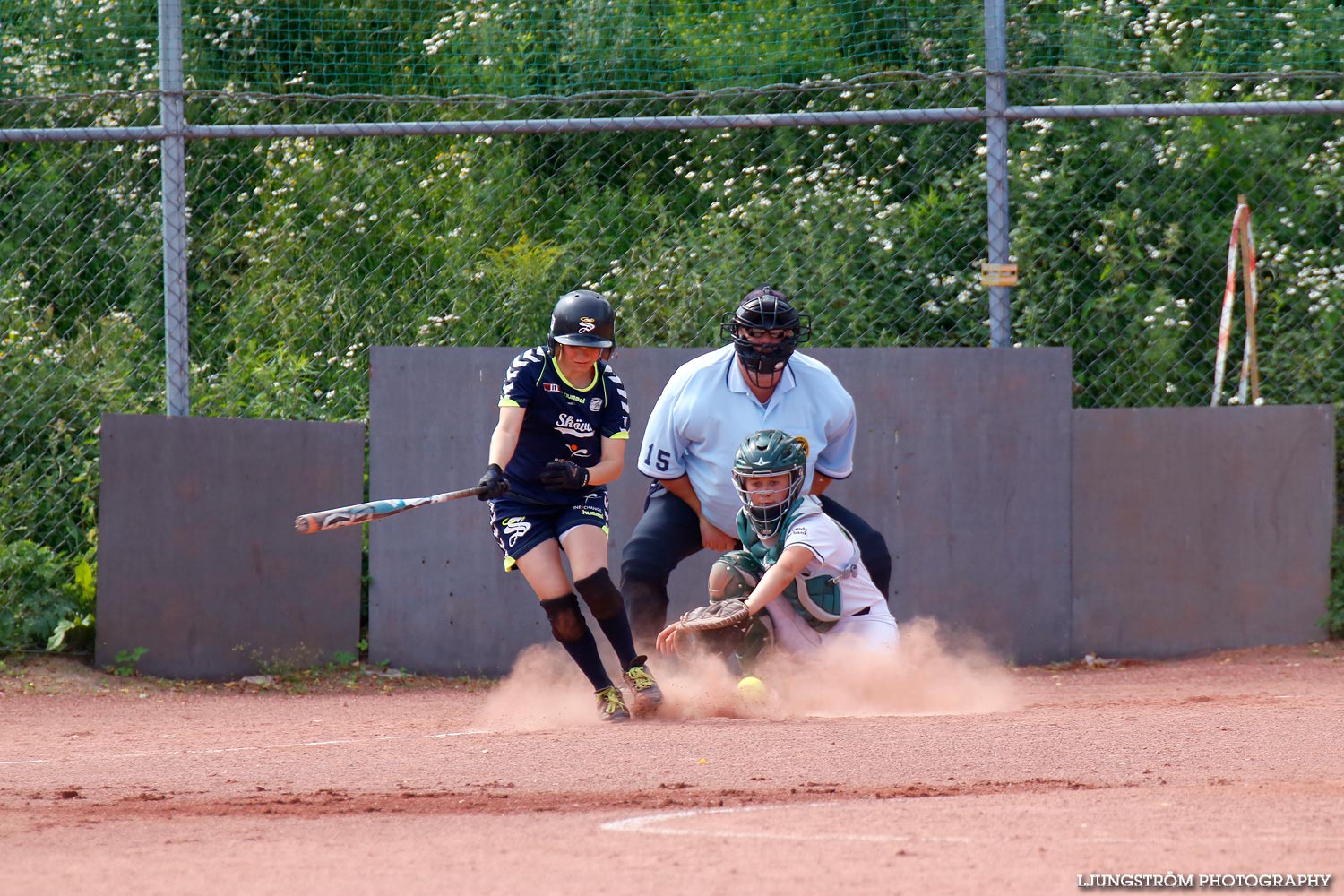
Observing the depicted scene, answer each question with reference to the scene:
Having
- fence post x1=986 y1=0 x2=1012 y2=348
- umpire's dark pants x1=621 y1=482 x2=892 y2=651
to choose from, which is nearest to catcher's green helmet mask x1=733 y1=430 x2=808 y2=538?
umpire's dark pants x1=621 y1=482 x2=892 y2=651

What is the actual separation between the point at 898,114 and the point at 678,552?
120 inches

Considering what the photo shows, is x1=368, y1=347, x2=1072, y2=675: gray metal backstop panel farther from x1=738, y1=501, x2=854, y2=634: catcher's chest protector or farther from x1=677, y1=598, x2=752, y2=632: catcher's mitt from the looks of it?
x1=677, y1=598, x2=752, y2=632: catcher's mitt

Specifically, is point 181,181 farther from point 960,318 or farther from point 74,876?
point 74,876

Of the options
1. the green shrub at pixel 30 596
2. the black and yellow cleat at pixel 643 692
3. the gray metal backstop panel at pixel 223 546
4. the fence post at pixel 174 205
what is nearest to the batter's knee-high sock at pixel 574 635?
the black and yellow cleat at pixel 643 692

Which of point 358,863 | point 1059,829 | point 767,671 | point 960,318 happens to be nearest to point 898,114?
point 960,318

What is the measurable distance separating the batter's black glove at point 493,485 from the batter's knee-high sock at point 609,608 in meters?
0.49

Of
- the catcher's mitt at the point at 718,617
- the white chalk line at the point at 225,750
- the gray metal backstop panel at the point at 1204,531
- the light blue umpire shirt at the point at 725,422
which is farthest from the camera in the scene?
the gray metal backstop panel at the point at 1204,531

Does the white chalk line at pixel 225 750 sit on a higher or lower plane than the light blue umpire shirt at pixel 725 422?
lower

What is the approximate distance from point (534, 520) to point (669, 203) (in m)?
3.42

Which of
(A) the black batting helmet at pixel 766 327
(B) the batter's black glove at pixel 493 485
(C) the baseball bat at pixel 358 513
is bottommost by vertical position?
(C) the baseball bat at pixel 358 513

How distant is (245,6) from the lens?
9.53m

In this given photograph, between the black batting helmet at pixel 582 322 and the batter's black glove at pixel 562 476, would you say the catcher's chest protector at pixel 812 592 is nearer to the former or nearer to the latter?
the batter's black glove at pixel 562 476

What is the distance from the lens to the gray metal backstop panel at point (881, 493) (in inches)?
325

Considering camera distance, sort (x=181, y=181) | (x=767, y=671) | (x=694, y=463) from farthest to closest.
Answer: (x=181, y=181) → (x=694, y=463) → (x=767, y=671)
